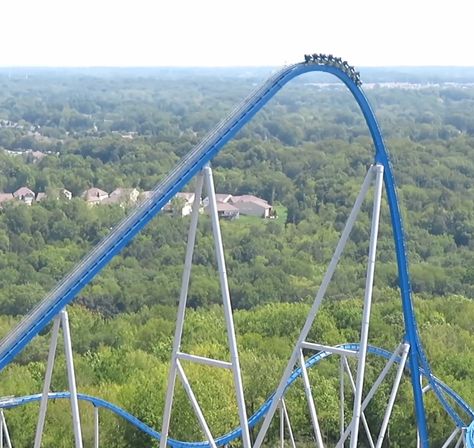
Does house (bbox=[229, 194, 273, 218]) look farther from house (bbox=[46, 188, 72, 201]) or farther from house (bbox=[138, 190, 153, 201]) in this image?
house (bbox=[46, 188, 72, 201])

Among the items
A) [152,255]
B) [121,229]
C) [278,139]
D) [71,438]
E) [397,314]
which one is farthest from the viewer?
[278,139]

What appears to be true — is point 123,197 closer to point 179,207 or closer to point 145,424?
point 179,207

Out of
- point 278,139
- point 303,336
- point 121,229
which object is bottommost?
point 278,139

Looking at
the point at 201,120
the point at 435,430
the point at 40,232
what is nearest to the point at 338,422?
the point at 435,430

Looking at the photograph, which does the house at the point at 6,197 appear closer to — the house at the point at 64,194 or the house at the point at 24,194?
the house at the point at 24,194

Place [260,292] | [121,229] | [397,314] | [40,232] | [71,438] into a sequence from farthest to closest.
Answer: [40,232]
[260,292]
[397,314]
[71,438]
[121,229]

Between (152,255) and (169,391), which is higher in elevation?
(169,391)

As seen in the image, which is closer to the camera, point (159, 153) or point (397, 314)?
point (397, 314)

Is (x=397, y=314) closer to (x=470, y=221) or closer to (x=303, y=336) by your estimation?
(x=303, y=336)
